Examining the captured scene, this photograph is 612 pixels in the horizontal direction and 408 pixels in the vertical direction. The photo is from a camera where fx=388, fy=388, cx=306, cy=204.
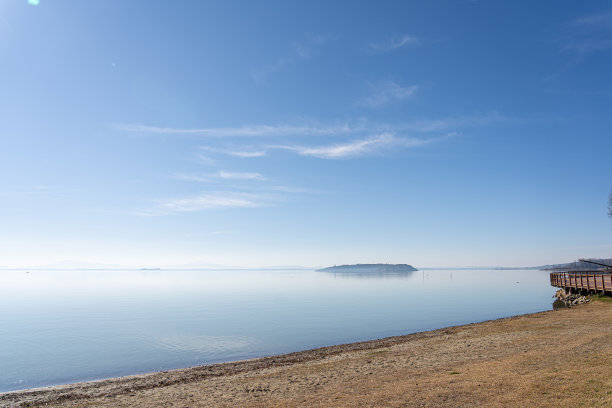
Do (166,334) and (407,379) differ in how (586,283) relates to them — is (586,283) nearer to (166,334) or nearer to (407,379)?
(407,379)

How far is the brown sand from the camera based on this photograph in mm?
11453

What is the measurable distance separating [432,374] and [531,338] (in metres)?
10.3

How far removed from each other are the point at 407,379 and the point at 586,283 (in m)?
40.0

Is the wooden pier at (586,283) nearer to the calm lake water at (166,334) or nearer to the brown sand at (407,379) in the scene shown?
the calm lake water at (166,334)

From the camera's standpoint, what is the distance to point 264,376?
1873 cm

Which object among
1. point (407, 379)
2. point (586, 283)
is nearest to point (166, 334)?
point (407, 379)

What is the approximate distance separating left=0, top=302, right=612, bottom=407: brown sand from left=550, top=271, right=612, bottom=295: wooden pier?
56.1 ft

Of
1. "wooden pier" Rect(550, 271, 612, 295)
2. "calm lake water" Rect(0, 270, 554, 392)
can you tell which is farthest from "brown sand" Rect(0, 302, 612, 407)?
"wooden pier" Rect(550, 271, 612, 295)

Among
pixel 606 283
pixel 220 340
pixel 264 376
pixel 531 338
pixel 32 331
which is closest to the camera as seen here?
pixel 264 376

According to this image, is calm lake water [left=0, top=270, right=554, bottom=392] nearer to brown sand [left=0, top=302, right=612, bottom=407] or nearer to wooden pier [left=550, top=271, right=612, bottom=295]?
brown sand [left=0, top=302, right=612, bottom=407]

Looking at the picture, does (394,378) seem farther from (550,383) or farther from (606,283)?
(606,283)

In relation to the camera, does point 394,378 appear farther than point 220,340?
No

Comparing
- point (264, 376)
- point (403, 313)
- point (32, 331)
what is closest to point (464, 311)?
point (403, 313)

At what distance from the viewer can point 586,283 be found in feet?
143
